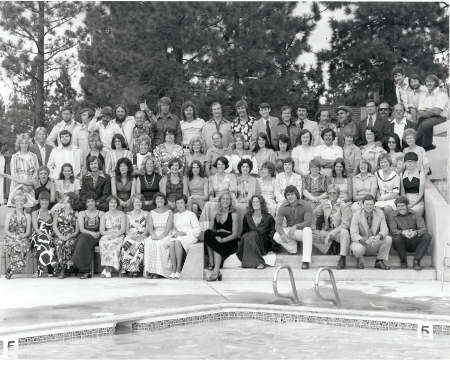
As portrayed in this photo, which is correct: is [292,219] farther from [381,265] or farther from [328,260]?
[381,265]

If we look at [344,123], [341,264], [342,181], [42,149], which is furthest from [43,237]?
[344,123]

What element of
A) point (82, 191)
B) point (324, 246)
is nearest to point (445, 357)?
point (324, 246)

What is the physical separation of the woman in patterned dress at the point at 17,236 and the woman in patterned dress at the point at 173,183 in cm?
220

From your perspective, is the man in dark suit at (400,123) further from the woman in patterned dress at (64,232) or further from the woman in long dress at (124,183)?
the woman in patterned dress at (64,232)

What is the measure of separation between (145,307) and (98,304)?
2.01 feet

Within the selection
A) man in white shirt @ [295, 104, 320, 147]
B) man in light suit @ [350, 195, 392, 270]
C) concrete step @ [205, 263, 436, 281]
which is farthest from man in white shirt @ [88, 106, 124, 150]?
man in light suit @ [350, 195, 392, 270]

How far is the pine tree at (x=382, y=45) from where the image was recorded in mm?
22609

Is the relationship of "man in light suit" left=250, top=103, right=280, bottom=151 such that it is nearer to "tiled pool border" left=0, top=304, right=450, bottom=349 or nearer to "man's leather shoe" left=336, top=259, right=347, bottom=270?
"man's leather shoe" left=336, top=259, right=347, bottom=270

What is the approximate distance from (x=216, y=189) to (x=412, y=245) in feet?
10.5

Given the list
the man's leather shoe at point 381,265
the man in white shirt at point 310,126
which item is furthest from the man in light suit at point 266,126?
the man's leather shoe at point 381,265

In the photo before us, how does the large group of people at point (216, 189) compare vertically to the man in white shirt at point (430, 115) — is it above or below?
below

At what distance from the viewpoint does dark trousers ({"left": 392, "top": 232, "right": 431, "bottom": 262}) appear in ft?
39.3

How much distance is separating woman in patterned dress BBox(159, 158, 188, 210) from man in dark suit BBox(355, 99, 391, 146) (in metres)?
3.52

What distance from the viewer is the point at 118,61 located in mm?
20406
